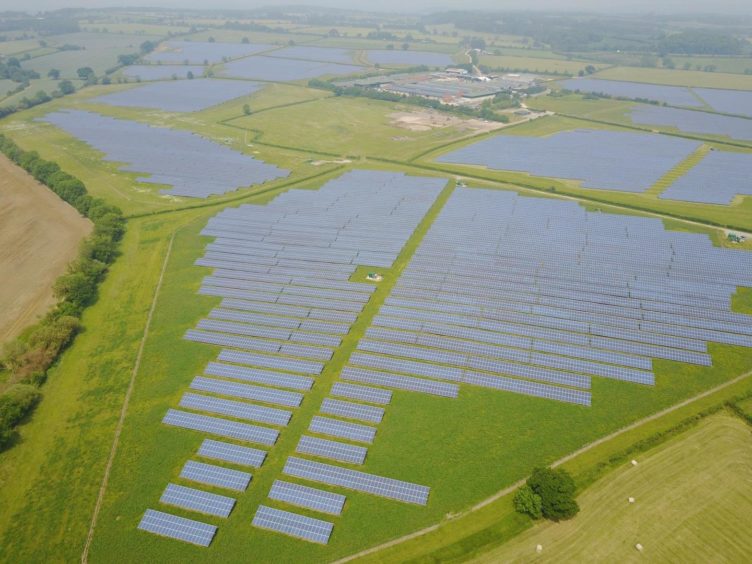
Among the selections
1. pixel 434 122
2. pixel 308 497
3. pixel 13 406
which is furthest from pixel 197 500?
pixel 434 122

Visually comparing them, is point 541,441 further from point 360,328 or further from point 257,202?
point 257,202

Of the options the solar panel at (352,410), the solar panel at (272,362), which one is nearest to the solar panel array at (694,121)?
the solar panel at (272,362)

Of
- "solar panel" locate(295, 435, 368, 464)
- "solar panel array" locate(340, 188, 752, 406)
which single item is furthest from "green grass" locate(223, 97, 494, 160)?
"solar panel" locate(295, 435, 368, 464)

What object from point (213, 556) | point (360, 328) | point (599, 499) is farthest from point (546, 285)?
point (213, 556)

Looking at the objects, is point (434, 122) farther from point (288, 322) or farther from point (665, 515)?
point (665, 515)

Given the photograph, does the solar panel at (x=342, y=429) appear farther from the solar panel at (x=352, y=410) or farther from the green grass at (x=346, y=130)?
the green grass at (x=346, y=130)
